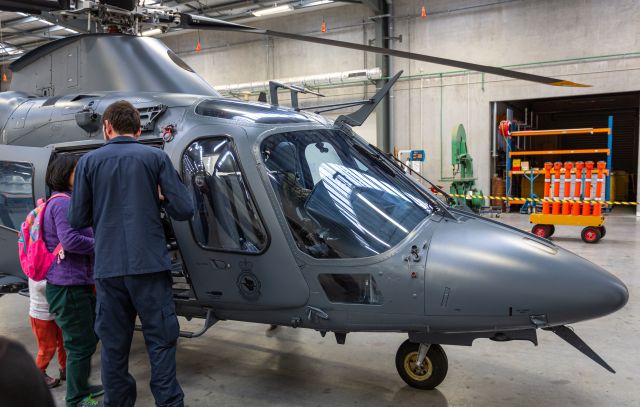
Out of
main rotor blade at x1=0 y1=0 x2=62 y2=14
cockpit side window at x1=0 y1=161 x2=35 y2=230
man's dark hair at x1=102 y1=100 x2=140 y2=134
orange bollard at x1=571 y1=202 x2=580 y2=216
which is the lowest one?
orange bollard at x1=571 y1=202 x2=580 y2=216

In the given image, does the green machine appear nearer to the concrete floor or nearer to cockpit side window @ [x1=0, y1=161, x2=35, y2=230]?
the concrete floor

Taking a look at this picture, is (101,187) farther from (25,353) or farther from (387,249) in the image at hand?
(25,353)

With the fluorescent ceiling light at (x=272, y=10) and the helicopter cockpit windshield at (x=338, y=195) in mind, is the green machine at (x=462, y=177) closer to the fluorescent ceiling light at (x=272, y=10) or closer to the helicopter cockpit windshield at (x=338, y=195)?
the fluorescent ceiling light at (x=272, y=10)

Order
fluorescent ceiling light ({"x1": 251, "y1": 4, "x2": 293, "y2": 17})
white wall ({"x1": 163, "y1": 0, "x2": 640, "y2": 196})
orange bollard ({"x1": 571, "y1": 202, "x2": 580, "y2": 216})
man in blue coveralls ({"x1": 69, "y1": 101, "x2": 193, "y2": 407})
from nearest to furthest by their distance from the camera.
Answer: man in blue coveralls ({"x1": 69, "y1": 101, "x2": 193, "y2": 407}), orange bollard ({"x1": 571, "y1": 202, "x2": 580, "y2": 216}), white wall ({"x1": 163, "y1": 0, "x2": 640, "y2": 196}), fluorescent ceiling light ({"x1": 251, "y1": 4, "x2": 293, "y2": 17})

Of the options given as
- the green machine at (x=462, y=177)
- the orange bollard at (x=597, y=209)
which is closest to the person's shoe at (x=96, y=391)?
the orange bollard at (x=597, y=209)

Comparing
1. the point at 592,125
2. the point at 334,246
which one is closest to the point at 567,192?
the point at 334,246

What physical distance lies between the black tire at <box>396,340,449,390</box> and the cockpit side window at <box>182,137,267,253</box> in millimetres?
1293

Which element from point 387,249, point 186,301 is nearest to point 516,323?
point 387,249

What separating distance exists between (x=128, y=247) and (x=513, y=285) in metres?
2.01

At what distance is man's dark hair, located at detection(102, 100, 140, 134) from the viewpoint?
8.64 ft

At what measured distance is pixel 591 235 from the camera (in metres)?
8.88

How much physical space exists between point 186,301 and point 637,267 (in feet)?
21.1

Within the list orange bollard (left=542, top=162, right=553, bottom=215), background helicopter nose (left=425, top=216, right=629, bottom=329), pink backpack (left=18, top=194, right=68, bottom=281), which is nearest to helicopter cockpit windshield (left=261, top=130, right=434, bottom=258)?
background helicopter nose (left=425, top=216, right=629, bottom=329)

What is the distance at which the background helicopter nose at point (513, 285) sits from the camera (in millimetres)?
2562
